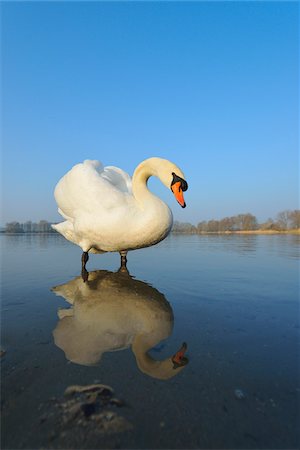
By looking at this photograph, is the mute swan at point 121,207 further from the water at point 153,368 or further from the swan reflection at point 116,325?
the water at point 153,368

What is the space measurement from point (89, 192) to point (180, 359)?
4207 mm

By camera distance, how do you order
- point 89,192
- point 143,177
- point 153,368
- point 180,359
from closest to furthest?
point 153,368 → point 180,359 → point 89,192 → point 143,177

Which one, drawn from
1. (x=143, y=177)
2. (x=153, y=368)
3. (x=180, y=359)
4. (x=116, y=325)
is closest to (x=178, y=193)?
(x=143, y=177)

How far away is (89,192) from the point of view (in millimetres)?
5719

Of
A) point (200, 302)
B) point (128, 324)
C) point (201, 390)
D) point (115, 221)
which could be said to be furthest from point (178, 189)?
point (201, 390)

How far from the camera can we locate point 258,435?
4.89 ft

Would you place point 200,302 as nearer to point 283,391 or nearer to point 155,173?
point 283,391

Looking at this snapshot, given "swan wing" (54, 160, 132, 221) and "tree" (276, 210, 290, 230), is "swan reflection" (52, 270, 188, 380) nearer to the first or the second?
"swan wing" (54, 160, 132, 221)

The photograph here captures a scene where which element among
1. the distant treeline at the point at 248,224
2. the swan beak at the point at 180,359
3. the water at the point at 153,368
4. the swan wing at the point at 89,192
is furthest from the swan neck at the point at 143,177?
the distant treeline at the point at 248,224

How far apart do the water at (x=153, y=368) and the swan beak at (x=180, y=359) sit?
1.5 inches

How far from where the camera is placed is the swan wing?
5508 mm

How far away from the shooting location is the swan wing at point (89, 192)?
5508mm

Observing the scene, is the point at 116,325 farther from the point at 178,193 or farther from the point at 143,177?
the point at 143,177

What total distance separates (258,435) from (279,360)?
39.3 inches
